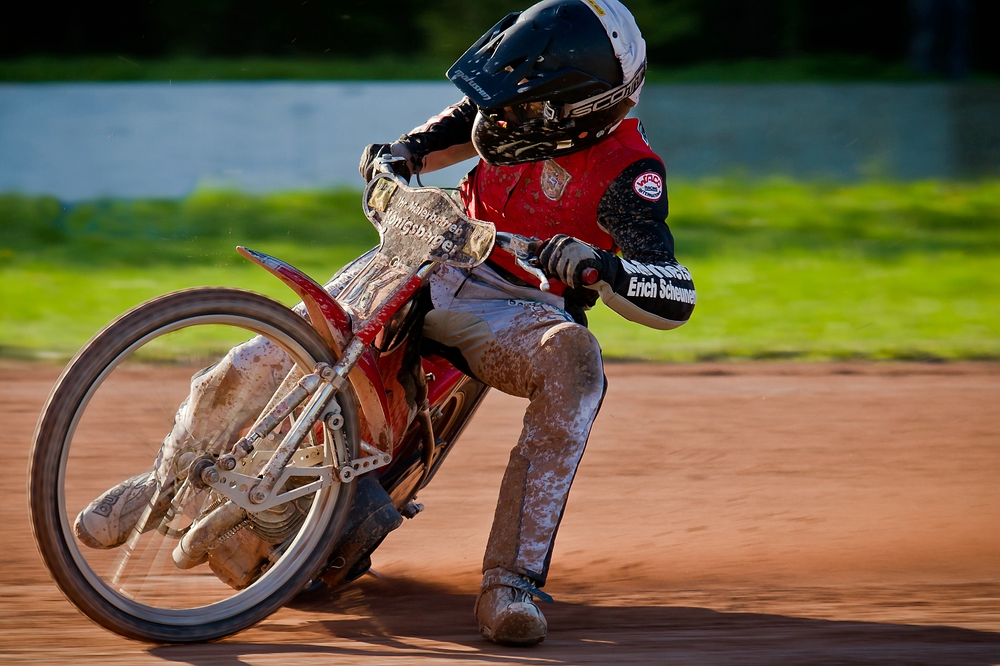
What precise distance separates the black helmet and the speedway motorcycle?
346mm

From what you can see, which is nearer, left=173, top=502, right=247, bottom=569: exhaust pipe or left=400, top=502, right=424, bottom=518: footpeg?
left=173, top=502, right=247, bottom=569: exhaust pipe

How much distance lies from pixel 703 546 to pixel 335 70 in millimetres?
10564

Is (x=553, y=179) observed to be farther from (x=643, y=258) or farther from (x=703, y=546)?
(x=703, y=546)

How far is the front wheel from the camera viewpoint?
118 inches

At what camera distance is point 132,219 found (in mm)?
11055

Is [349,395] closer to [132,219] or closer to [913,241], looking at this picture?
[132,219]

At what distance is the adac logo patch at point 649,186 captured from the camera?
352cm

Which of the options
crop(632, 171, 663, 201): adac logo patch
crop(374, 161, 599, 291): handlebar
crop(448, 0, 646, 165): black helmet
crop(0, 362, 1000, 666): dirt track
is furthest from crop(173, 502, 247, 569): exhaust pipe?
crop(632, 171, 663, 201): adac logo patch

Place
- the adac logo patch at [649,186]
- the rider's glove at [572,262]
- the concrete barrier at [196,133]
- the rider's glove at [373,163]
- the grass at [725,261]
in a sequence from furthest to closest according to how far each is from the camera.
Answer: the concrete barrier at [196,133] < the grass at [725,261] < the rider's glove at [373,163] < the adac logo patch at [649,186] < the rider's glove at [572,262]

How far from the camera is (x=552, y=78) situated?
138 inches

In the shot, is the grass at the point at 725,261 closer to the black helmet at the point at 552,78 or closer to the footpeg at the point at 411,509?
the footpeg at the point at 411,509

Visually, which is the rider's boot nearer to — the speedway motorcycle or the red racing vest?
the speedway motorcycle

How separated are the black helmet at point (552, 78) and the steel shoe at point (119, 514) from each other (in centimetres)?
137

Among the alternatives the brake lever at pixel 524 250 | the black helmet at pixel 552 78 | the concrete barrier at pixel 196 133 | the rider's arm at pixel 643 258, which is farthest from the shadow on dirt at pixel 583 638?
the concrete barrier at pixel 196 133
